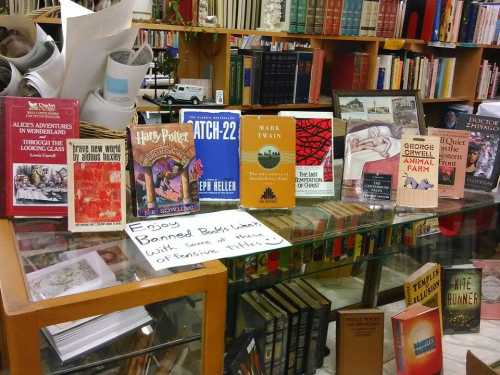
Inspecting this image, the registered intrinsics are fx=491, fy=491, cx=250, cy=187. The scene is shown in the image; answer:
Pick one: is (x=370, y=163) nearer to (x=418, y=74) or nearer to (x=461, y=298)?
(x=461, y=298)

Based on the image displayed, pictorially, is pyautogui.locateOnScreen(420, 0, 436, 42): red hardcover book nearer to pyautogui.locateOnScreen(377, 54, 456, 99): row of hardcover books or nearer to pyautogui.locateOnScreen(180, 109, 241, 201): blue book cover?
pyautogui.locateOnScreen(377, 54, 456, 99): row of hardcover books

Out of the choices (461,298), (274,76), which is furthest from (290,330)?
(274,76)

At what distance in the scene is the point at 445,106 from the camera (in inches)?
148

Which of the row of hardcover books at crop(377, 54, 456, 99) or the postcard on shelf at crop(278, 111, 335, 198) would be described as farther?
the row of hardcover books at crop(377, 54, 456, 99)

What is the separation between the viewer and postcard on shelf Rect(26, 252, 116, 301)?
826 mm

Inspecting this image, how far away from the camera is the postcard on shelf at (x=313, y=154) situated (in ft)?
4.21

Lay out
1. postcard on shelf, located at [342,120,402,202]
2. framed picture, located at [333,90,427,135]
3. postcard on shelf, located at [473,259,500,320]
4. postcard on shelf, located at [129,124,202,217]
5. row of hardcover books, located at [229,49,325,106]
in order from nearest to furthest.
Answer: postcard on shelf, located at [129,124,202,217], postcard on shelf, located at [342,120,402,202], framed picture, located at [333,90,427,135], postcard on shelf, located at [473,259,500,320], row of hardcover books, located at [229,49,325,106]

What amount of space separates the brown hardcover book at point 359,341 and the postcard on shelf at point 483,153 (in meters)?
0.49

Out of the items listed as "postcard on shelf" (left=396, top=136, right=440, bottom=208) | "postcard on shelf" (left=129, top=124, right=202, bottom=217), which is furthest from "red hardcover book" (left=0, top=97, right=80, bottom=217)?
"postcard on shelf" (left=396, top=136, right=440, bottom=208)

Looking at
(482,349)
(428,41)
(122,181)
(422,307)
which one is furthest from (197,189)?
(428,41)

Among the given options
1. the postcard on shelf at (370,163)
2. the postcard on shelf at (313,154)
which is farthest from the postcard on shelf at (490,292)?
the postcard on shelf at (313,154)

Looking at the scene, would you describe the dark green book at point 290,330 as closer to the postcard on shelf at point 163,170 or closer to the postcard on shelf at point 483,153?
the postcard on shelf at point 163,170

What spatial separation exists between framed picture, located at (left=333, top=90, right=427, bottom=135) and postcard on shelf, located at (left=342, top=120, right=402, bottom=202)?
8.2 inches

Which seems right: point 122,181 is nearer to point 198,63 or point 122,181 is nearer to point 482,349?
point 482,349
